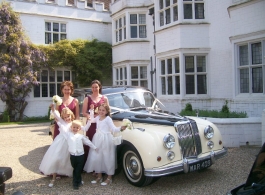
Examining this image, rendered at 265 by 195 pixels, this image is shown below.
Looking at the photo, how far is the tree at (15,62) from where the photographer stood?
50.2ft

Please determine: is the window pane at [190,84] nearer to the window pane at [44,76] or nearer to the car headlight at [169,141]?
the car headlight at [169,141]

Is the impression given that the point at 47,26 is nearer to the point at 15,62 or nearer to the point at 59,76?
the point at 59,76

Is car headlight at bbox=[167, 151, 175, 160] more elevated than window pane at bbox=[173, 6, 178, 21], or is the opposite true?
window pane at bbox=[173, 6, 178, 21]

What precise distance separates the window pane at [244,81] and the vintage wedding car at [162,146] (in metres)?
4.84

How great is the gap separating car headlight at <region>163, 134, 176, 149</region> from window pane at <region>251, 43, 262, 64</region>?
6.02m

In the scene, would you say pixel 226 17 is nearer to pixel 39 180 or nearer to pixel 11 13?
pixel 39 180

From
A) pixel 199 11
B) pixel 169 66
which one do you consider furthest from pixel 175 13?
pixel 169 66

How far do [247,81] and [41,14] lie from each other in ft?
42.6

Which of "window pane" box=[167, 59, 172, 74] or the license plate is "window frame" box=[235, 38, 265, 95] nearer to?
"window pane" box=[167, 59, 172, 74]

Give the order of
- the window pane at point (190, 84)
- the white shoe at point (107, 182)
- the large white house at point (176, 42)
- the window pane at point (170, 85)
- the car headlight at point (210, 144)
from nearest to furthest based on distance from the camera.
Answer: the white shoe at point (107, 182) < the car headlight at point (210, 144) < the large white house at point (176, 42) < the window pane at point (190, 84) < the window pane at point (170, 85)

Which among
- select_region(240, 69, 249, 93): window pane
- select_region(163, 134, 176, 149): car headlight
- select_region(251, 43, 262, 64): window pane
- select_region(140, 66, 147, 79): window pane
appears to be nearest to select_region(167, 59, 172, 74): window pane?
select_region(140, 66, 147, 79): window pane

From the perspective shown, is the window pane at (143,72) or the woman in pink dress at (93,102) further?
the window pane at (143,72)

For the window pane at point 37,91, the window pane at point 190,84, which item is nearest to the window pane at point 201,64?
the window pane at point 190,84

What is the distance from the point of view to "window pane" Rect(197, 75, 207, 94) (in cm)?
1174
